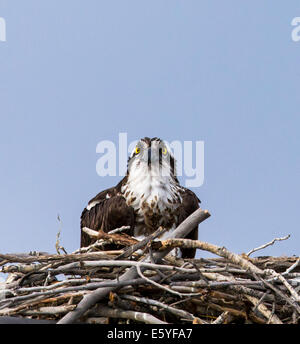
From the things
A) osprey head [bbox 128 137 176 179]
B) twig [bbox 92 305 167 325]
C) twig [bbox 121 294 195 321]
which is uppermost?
osprey head [bbox 128 137 176 179]

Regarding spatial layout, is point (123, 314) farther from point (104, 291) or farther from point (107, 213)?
point (107, 213)

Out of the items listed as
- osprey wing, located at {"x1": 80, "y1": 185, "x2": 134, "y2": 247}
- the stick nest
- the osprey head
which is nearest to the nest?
the stick nest

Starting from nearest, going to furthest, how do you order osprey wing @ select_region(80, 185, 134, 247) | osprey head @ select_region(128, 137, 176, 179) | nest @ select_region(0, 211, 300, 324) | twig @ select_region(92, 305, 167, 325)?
twig @ select_region(92, 305, 167, 325)
nest @ select_region(0, 211, 300, 324)
osprey wing @ select_region(80, 185, 134, 247)
osprey head @ select_region(128, 137, 176, 179)

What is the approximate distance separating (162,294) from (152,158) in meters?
2.46

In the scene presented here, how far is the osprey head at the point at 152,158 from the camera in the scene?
6.66 meters

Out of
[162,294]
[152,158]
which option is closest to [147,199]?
[152,158]

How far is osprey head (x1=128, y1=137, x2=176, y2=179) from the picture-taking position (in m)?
6.66

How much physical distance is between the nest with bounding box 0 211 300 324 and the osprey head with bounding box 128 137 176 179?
2169 mm

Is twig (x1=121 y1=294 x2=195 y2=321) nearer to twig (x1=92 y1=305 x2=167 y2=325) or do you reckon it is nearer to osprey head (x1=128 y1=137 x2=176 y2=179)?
twig (x1=92 y1=305 x2=167 y2=325)

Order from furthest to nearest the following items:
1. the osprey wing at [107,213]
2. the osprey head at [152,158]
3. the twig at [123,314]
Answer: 1. the osprey head at [152,158]
2. the osprey wing at [107,213]
3. the twig at [123,314]

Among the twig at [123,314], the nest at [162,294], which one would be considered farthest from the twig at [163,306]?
the twig at [123,314]

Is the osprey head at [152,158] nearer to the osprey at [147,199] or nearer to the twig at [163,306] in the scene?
the osprey at [147,199]

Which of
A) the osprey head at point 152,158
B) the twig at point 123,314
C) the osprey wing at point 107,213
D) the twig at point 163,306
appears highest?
the osprey head at point 152,158

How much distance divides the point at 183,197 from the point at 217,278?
249cm
